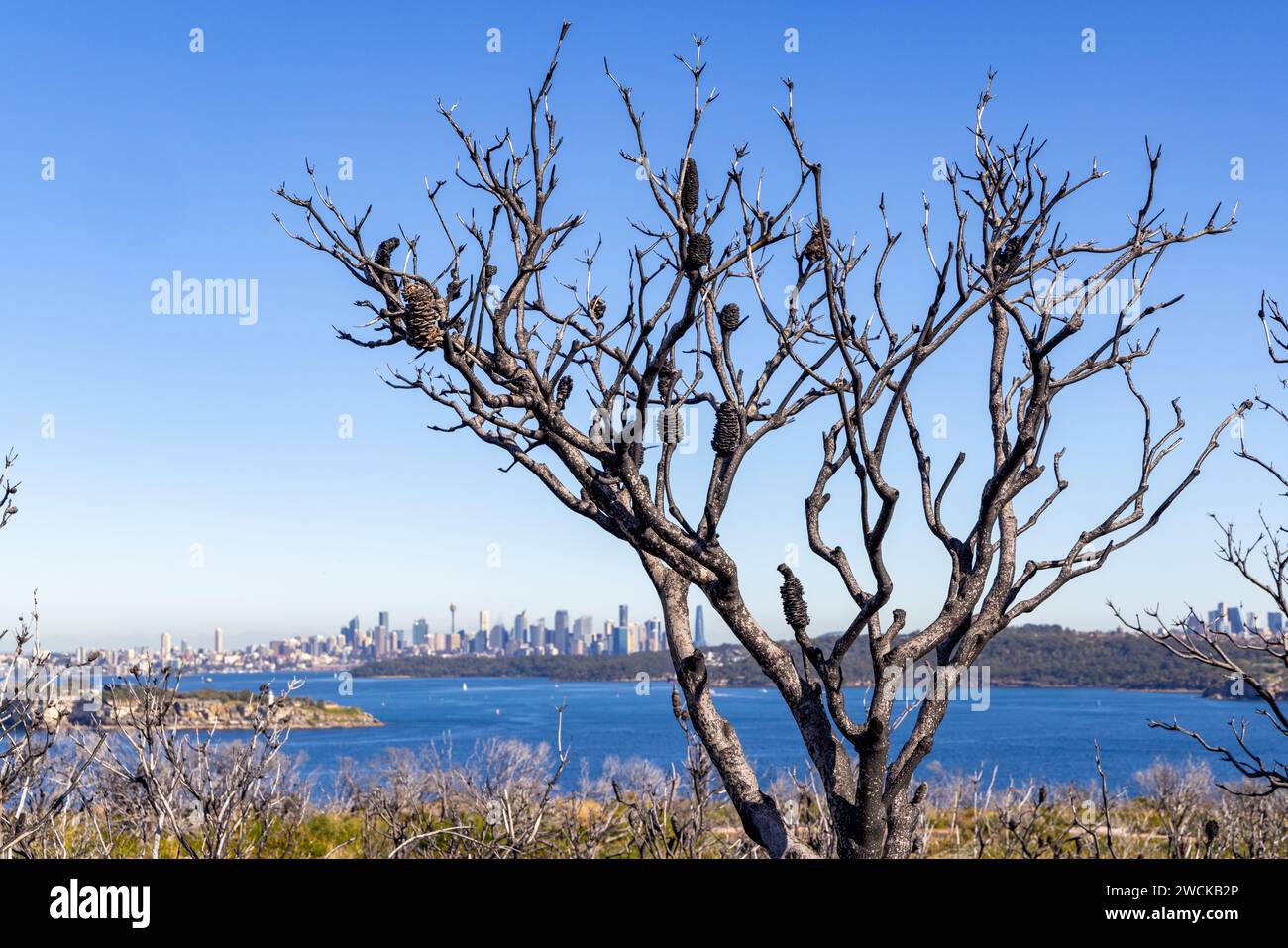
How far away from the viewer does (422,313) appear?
14.8 feet

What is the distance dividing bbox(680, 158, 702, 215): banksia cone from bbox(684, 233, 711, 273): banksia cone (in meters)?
0.19

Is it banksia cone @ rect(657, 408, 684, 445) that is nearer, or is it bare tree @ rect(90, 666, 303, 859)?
banksia cone @ rect(657, 408, 684, 445)

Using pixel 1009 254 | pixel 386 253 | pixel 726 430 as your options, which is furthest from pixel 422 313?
pixel 1009 254

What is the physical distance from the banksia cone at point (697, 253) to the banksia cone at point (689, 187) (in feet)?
0.64

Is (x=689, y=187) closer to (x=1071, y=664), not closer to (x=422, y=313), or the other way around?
(x=422, y=313)

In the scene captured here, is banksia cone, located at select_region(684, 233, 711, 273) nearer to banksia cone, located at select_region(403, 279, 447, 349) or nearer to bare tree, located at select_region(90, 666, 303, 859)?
banksia cone, located at select_region(403, 279, 447, 349)

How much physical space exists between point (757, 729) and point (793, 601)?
319 ft

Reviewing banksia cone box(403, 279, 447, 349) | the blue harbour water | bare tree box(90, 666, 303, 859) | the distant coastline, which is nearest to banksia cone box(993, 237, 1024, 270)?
banksia cone box(403, 279, 447, 349)

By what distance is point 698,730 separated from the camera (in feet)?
17.3

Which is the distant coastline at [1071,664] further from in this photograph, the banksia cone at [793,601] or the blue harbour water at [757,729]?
the banksia cone at [793,601]

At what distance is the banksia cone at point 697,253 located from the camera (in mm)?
4797

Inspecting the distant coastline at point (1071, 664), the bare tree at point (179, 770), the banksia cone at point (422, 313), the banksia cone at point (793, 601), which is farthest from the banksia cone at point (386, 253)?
the distant coastline at point (1071, 664)

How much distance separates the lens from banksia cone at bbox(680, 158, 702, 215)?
4.93 m
